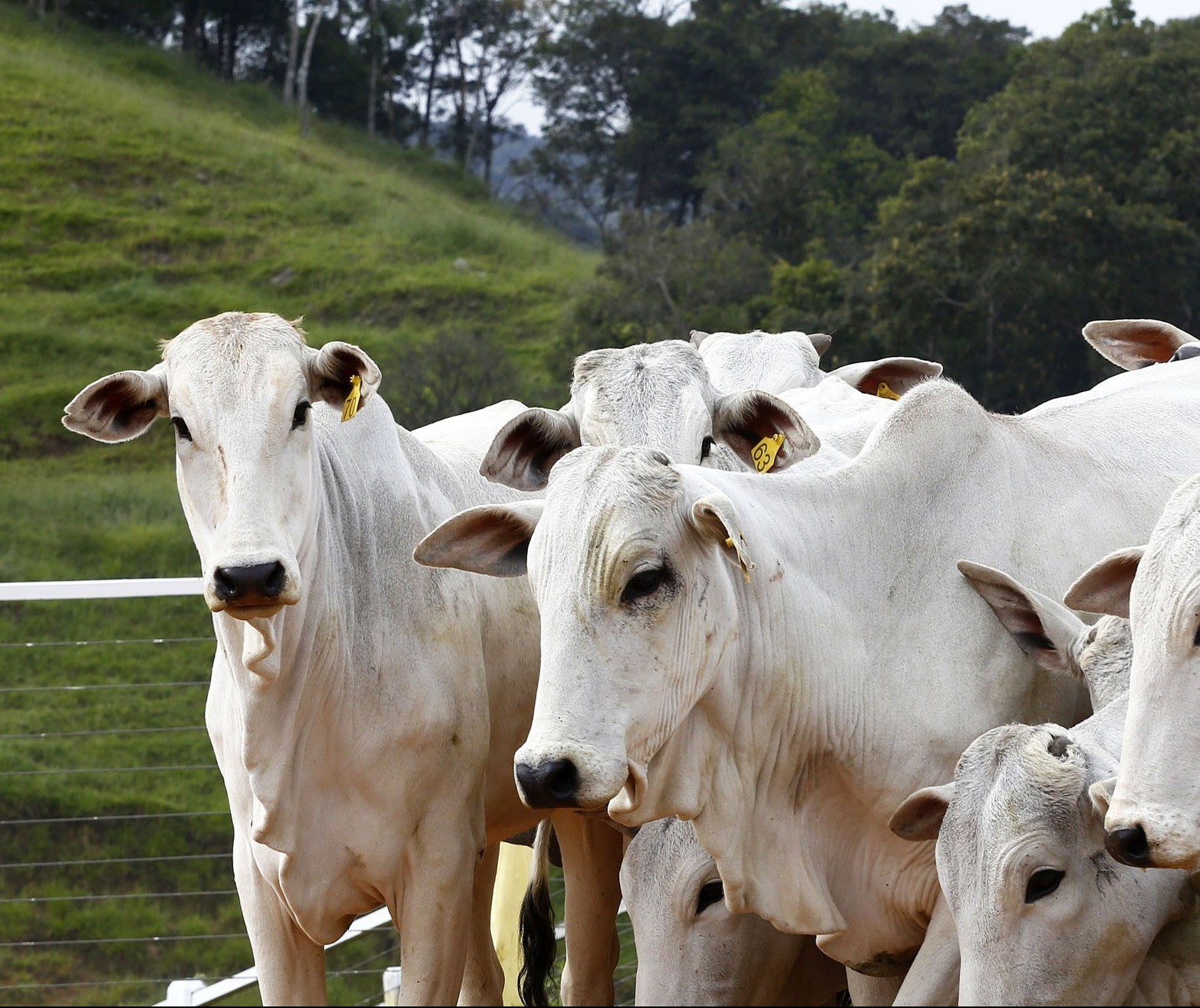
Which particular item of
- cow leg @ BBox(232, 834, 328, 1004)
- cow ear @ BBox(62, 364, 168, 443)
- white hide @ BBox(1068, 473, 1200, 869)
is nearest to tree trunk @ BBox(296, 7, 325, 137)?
cow ear @ BBox(62, 364, 168, 443)

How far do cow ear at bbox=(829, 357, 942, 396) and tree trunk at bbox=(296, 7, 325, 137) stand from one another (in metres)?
38.5

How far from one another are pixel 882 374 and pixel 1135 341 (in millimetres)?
926

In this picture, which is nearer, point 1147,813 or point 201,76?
point 1147,813

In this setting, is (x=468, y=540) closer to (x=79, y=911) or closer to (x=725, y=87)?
(x=79, y=911)

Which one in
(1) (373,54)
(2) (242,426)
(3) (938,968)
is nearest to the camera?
(3) (938,968)

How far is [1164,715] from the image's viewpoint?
10.3 feet

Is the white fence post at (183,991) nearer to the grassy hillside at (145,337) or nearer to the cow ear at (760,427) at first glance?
the grassy hillside at (145,337)

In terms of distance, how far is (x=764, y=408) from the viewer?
15.6 feet

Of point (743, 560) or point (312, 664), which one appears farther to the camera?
point (312, 664)

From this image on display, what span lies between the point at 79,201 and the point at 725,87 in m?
18.4

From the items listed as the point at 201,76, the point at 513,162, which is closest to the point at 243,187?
the point at 201,76

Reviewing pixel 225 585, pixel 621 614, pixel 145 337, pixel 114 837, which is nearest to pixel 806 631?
pixel 621 614

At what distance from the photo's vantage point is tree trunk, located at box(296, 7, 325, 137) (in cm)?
4397

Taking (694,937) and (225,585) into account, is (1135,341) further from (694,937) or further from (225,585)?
(225,585)
